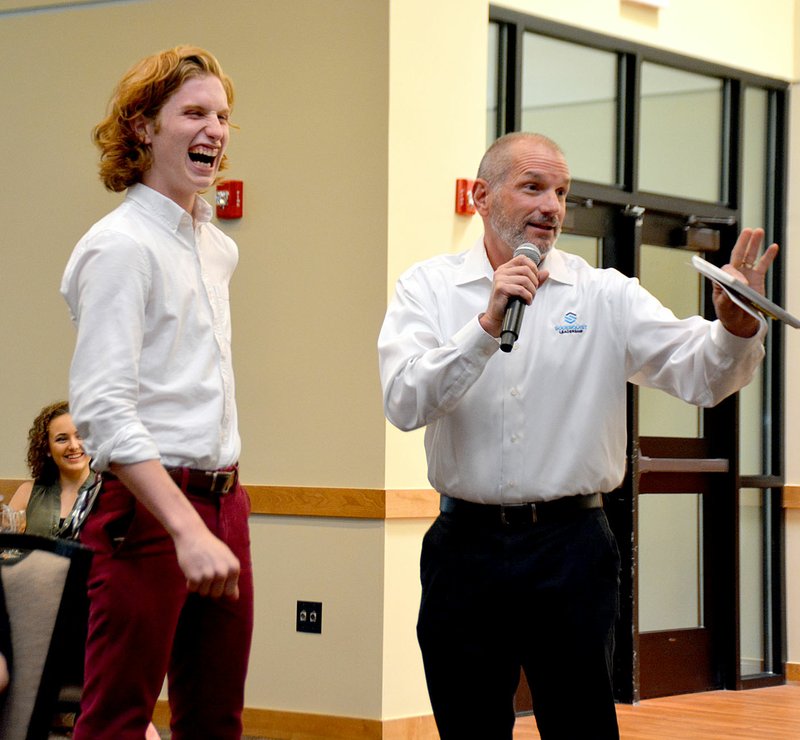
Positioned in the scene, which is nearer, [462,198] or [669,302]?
[462,198]

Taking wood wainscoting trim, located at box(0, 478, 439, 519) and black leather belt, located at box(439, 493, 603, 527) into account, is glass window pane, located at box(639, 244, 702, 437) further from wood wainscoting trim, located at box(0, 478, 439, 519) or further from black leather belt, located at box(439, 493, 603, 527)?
black leather belt, located at box(439, 493, 603, 527)

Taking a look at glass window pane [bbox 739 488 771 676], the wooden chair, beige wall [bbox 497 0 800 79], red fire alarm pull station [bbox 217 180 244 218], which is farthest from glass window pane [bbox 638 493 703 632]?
the wooden chair

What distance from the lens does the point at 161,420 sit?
2.05 metres

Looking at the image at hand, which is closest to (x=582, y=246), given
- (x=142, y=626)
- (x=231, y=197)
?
(x=231, y=197)

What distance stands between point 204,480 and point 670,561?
14.0 ft

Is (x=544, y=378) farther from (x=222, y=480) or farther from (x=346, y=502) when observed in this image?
(x=346, y=502)

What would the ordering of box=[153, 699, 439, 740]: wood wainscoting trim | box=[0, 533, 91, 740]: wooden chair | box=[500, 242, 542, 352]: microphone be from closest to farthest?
box=[0, 533, 91, 740]: wooden chair
box=[500, 242, 542, 352]: microphone
box=[153, 699, 439, 740]: wood wainscoting trim

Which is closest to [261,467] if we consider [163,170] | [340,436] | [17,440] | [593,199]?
[340,436]

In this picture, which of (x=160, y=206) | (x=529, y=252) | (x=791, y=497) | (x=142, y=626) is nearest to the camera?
(x=142, y=626)

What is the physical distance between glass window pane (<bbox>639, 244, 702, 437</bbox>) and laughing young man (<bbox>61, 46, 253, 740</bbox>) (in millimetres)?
3995

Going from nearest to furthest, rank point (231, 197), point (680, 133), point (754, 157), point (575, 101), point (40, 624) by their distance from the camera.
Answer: point (40, 624) < point (231, 197) < point (575, 101) < point (680, 133) < point (754, 157)

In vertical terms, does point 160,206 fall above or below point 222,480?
above

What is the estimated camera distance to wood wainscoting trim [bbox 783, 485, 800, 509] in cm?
630

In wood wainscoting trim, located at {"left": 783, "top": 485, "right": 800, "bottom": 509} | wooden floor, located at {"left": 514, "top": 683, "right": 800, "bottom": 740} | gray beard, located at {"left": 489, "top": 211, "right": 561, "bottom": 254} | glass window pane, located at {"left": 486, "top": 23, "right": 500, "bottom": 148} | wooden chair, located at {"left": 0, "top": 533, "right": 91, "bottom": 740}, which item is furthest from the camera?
wood wainscoting trim, located at {"left": 783, "top": 485, "right": 800, "bottom": 509}
